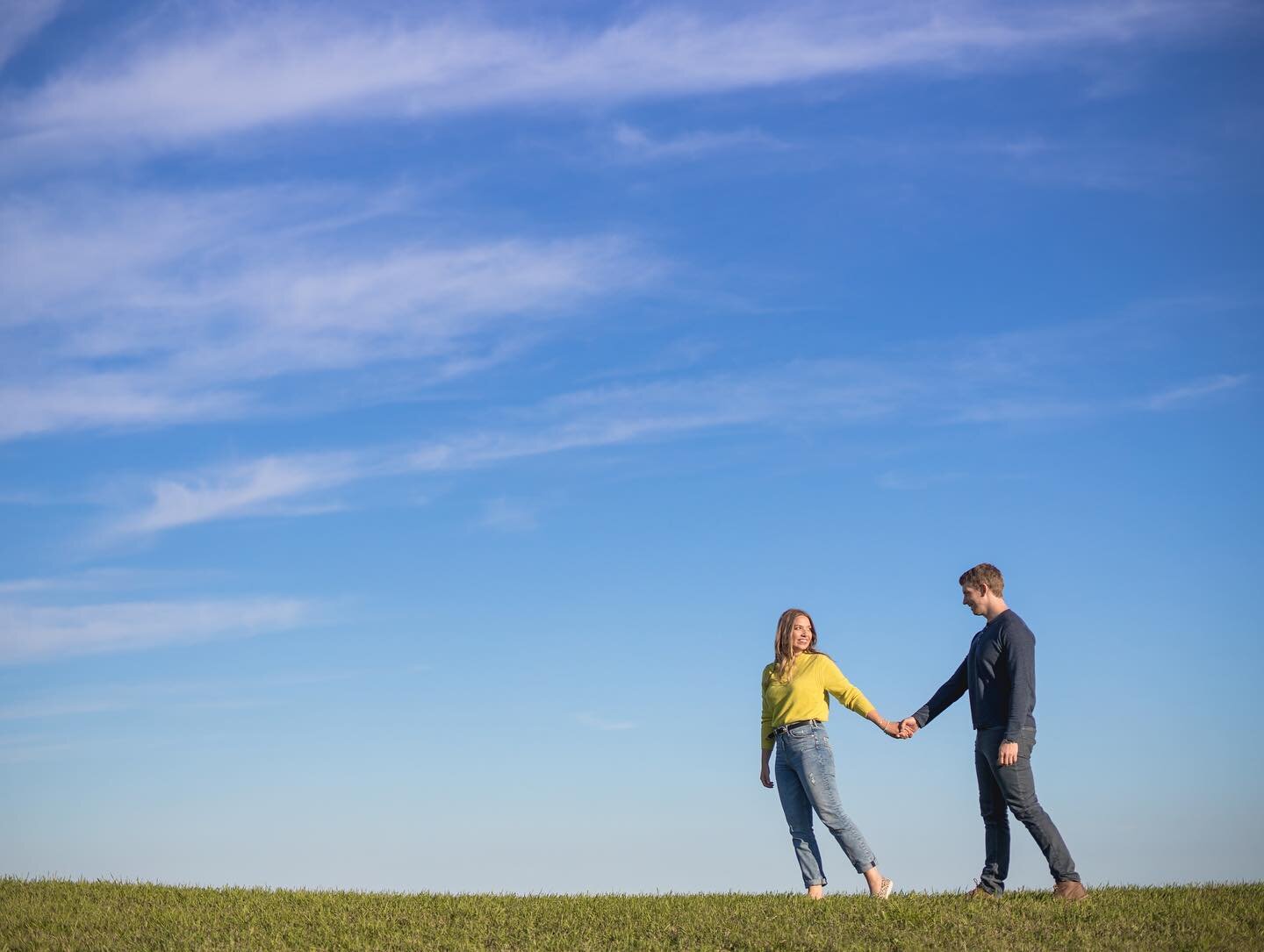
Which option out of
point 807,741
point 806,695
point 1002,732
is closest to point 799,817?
point 807,741

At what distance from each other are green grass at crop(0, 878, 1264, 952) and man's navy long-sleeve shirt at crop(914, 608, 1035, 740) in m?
1.80

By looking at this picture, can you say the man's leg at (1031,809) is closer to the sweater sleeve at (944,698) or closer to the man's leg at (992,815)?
the man's leg at (992,815)

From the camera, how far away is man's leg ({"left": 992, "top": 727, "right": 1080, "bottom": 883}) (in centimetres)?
1143

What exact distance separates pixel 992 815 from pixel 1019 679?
1520 millimetres

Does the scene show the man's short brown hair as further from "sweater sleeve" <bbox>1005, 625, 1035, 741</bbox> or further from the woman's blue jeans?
the woman's blue jeans

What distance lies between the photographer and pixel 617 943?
36.8 ft

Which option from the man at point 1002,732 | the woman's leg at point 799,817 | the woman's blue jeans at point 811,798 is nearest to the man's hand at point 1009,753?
the man at point 1002,732

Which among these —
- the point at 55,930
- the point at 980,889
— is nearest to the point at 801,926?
the point at 980,889

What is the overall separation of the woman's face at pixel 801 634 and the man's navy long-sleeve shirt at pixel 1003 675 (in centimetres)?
163

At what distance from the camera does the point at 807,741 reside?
39.8 ft

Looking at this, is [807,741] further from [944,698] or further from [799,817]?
[944,698]

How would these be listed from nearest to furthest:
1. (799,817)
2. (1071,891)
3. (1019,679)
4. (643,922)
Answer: (1019,679), (1071,891), (643,922), (799,817)

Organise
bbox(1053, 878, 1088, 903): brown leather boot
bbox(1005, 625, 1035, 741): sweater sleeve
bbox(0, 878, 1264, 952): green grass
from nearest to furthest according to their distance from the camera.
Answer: bbox(0, 878, 1264, 952): green grass, bbox(1005, 625, 1035, 741): sweater sleeve, bbox(1053, 878, 1088, 903): brown leather boot

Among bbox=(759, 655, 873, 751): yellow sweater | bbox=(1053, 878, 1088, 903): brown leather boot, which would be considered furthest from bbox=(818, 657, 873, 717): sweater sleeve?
bbox=(1053, 878, 1088, 903): brown leather boot
